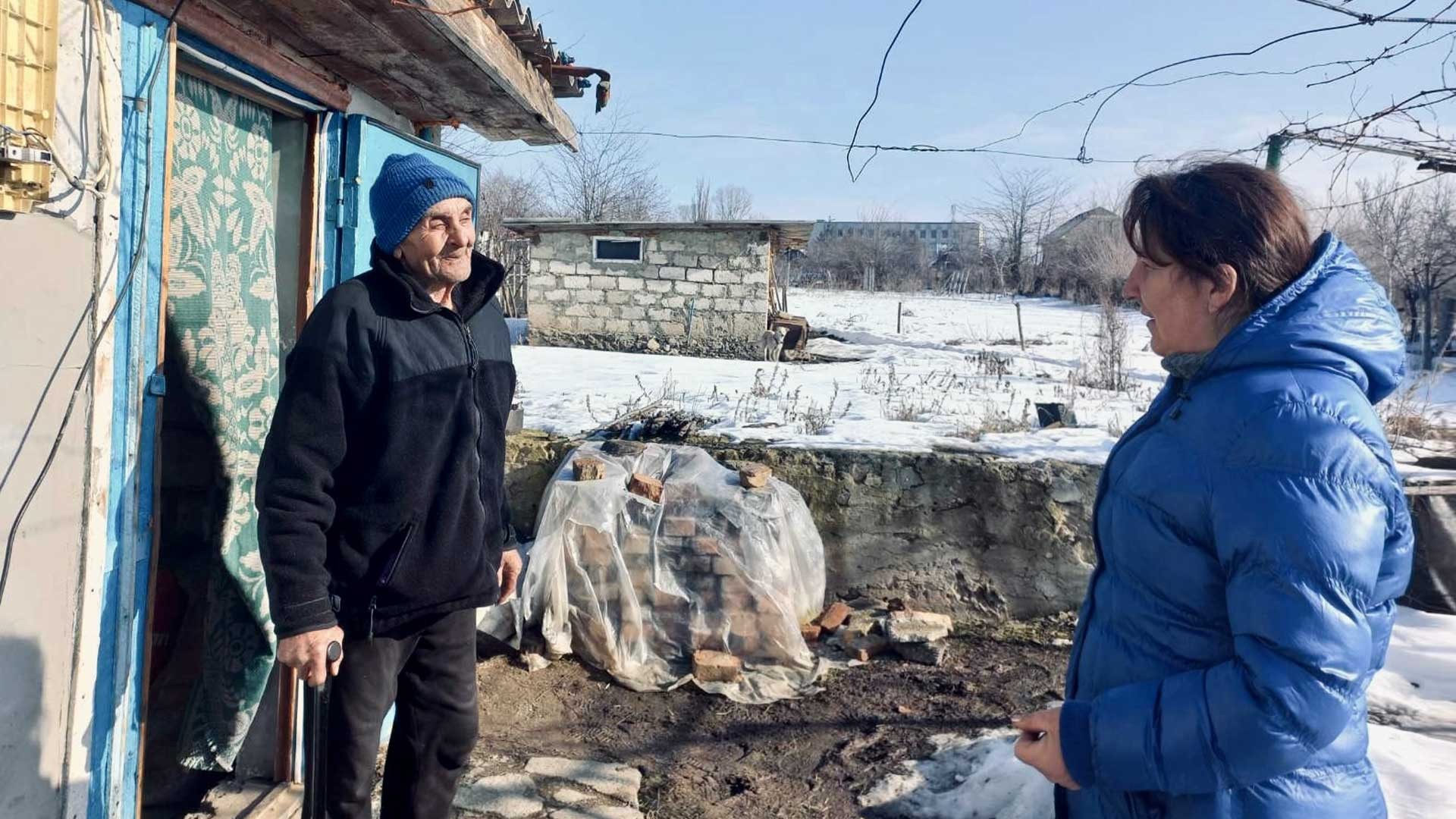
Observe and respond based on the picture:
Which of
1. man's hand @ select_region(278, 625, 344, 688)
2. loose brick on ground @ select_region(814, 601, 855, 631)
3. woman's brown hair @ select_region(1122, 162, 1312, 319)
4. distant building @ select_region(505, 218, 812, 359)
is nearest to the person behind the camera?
woman's brown hair @ select_region(1122, 162, 1312, 319)

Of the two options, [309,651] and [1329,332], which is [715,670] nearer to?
[309,651]

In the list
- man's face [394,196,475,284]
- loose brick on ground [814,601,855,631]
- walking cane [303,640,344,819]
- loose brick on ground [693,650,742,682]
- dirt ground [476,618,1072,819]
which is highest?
man's face [394,196,475,284]

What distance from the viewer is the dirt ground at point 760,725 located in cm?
332

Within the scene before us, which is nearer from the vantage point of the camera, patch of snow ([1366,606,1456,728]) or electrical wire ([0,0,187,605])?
electrical wire ([0,0,187,605])

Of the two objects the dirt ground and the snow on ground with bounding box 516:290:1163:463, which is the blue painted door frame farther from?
the snow on ground with bounding box 516:290:1163:463

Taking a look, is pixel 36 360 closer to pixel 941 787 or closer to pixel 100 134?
pixel 100 134

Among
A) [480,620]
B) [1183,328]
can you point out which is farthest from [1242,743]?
[480,620]

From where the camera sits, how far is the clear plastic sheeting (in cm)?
421

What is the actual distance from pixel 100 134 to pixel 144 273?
331mm

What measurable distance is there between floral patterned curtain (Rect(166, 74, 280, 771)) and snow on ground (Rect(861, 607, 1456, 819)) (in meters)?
2.11

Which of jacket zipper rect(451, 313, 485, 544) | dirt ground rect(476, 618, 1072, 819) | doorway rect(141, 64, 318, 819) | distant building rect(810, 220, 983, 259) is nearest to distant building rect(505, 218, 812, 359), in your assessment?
dirt ground rect(476, 618, 1072, 819)

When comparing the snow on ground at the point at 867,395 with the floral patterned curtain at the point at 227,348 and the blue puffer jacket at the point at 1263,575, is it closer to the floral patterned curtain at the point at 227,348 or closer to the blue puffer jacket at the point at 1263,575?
the floral patterned curtain at the point at 227,348

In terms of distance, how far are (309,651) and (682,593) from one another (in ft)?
8.21

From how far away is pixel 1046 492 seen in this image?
16.7 ft
